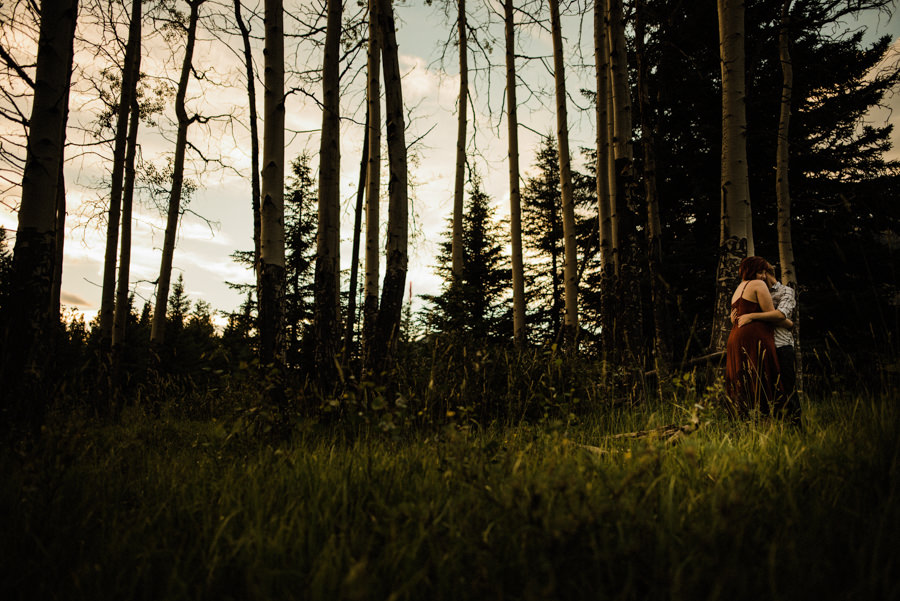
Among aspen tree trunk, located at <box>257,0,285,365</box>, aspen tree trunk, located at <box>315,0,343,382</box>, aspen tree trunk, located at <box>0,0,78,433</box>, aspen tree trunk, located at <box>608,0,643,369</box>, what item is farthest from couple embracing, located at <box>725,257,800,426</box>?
aspen tree trunk, located at <box>0,0,78,433</box>

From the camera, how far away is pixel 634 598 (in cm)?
117

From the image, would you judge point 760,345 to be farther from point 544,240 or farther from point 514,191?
point 544,240

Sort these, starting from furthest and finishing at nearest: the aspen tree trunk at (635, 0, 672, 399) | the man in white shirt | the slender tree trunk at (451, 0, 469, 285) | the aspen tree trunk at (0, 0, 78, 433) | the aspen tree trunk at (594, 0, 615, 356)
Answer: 1. the slender tree trunk at (451, 0, 469, 285)
2. the aspen tree trunk at (635, 0, 672, 399)
3. the aspen tree trunk at (594, 0, 615, 356)
4. the man in white shirt
5. the aspen tree trunk at (0, 0, 78, 433)

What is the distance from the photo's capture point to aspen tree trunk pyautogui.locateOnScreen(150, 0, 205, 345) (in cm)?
941

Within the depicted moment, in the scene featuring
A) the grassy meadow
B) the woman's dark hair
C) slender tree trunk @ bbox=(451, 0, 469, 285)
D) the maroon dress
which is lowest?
the grassy meadow

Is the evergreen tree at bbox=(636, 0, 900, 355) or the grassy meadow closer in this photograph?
the grassy meadow

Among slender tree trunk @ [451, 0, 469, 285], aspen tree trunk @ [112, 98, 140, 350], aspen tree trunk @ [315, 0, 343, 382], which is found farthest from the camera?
slender tree trunk @ [451, 0, 469, 285]

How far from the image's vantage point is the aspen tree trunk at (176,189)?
941 cm

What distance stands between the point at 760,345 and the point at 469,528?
3.54 m

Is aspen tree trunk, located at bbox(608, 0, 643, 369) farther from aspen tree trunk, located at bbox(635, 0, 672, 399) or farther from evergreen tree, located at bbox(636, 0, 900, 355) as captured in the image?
evergreen tree, located at bbox(636, 0, 900, 355)

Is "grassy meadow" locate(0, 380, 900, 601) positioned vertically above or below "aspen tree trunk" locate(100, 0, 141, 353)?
below

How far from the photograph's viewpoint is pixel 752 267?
3.95m

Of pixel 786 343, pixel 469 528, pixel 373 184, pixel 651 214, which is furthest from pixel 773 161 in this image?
pixel 469 528

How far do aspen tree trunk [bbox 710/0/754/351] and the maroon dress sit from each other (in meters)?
0.62
